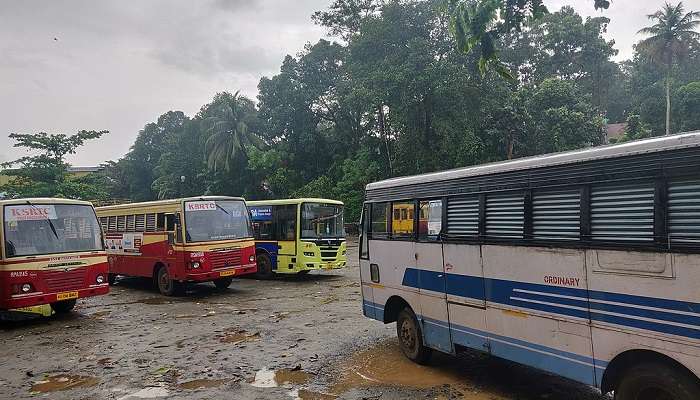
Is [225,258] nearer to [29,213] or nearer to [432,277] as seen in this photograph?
[29,213]

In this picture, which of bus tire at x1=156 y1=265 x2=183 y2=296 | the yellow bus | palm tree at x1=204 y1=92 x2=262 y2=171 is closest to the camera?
bus tire at x1=156 y1=265 x2=183 y2=296

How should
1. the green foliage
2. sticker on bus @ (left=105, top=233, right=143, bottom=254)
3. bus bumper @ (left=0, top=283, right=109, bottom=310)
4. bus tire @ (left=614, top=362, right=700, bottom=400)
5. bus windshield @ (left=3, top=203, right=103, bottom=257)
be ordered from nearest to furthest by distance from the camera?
bus tire @ (left=614, top=362, right=700, bottom=400) → bus bumper @ (left=0, top=283, right=109, bottom=310) → bus windshield @ (left=3, top=203, right=103, bottom=257) → sticker on bus @ (left=105, top=233, right=143, bottom=254) → the green foliage

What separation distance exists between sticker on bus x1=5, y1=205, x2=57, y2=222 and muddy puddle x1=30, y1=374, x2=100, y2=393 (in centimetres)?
494

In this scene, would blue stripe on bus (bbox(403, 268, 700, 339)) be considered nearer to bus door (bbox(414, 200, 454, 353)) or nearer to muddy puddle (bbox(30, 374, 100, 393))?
bus door (bbox(414, 200, 454, 353))

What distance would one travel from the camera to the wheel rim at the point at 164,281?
569 inches

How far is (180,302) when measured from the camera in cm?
1345

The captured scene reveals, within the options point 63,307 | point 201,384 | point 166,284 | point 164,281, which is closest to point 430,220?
point 201,384

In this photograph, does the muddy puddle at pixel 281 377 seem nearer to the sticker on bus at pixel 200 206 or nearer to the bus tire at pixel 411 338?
the bus tire at pixel 411 338

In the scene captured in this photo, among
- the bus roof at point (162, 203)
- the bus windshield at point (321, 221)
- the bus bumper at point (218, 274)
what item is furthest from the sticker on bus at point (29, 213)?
the bus windshield at point (321, 221)

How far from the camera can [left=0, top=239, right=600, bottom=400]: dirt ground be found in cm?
630

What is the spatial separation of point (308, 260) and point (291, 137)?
31068mm

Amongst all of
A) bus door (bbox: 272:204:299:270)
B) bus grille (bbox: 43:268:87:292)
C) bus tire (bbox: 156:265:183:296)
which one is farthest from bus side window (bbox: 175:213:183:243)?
bus door (bbox: 272:204:299:270)

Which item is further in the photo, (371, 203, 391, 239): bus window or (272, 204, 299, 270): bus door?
(272, 204, 299, 270): bus door

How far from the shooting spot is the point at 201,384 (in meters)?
6.72
